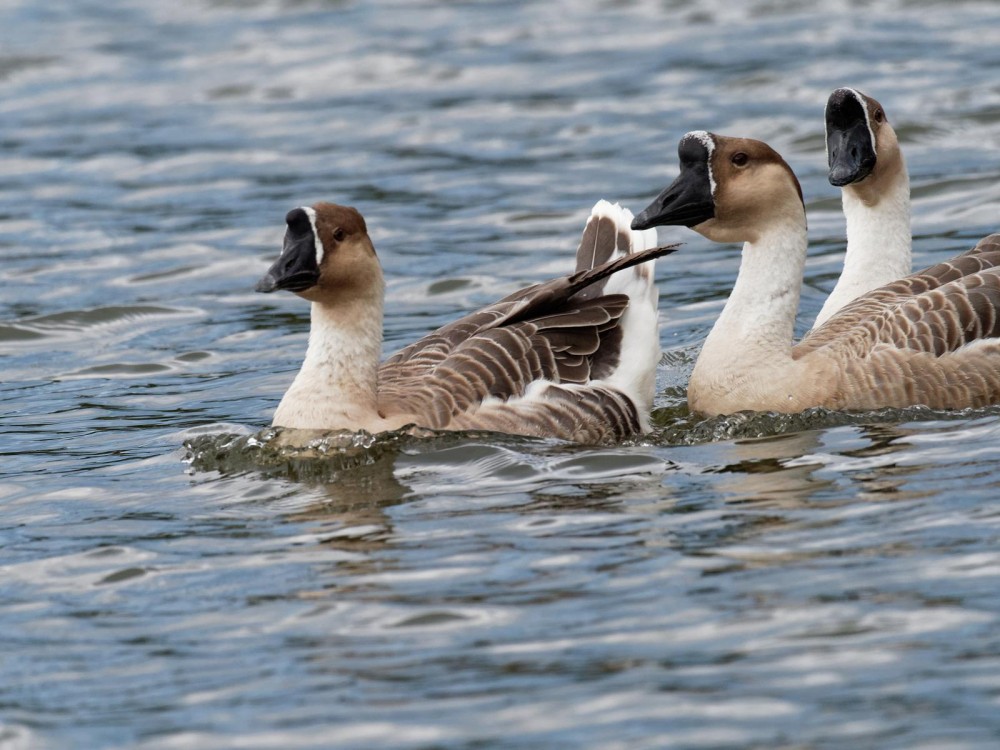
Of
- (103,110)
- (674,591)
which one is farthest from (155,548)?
(103,110)

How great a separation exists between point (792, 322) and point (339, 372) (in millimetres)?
2818

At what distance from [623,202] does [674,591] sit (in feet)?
37.1

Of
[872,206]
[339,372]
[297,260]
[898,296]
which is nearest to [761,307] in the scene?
[898,296]

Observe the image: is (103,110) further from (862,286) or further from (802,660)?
(802,660)

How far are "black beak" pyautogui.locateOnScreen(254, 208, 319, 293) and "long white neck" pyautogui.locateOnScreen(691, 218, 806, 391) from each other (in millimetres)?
2524

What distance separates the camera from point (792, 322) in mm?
10680

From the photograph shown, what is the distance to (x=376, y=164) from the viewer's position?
20281 mm

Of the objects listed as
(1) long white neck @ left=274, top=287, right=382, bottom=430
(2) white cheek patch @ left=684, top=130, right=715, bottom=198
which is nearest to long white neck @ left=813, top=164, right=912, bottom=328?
(2) white cheek patch @ left=684, top=130, right=715, bottom=198

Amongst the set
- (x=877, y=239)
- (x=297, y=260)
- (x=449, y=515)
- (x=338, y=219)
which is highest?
(x=338, y=219)

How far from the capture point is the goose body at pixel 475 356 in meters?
9.66

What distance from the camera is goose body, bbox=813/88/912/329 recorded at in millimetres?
11375

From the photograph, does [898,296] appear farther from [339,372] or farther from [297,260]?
[297,260]

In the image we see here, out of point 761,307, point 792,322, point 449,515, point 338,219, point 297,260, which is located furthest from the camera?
point 792,322

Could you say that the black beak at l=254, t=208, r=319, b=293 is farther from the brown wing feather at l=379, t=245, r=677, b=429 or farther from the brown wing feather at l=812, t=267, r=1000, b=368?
the brown wing feather at l=812, t=267, r=1000, b=368
